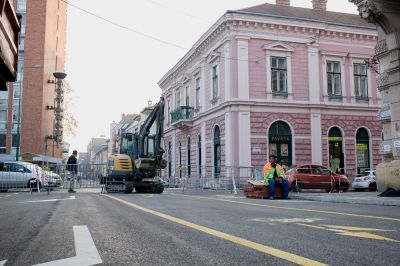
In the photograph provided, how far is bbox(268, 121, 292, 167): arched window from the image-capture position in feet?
96.2

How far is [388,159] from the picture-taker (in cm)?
1443

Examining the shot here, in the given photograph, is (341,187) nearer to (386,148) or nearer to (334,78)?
(386,148)

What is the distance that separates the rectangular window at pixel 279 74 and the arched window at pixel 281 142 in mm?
2490

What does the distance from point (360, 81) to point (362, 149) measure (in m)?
5.15

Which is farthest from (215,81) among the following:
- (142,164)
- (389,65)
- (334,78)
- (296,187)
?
(389,65)

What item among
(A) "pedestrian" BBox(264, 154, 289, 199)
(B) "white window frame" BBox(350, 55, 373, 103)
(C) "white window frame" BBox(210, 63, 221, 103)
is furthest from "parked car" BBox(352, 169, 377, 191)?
(C) "white window frame" BBox(210, 63, 221, 103)

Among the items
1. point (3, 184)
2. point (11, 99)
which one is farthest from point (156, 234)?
point (11, 99)

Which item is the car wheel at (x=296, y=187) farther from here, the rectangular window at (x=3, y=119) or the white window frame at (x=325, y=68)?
the rectangular window at (x=3, y=119)

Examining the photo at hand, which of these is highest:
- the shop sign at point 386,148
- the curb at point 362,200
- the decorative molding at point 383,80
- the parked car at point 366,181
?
the decorative molding at point 383,80

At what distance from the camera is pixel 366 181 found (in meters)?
24.5

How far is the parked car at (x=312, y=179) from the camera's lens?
22172 millimetres

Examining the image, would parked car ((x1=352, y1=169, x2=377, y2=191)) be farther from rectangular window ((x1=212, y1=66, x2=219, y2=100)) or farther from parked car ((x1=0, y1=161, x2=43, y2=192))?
parked car ((x1=0, y1=161, x2=43, y2=192))

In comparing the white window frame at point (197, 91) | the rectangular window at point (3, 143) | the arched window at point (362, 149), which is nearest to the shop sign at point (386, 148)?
the arched window at point (362, 149)

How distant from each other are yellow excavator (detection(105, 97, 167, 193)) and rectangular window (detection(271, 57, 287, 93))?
1177cm
